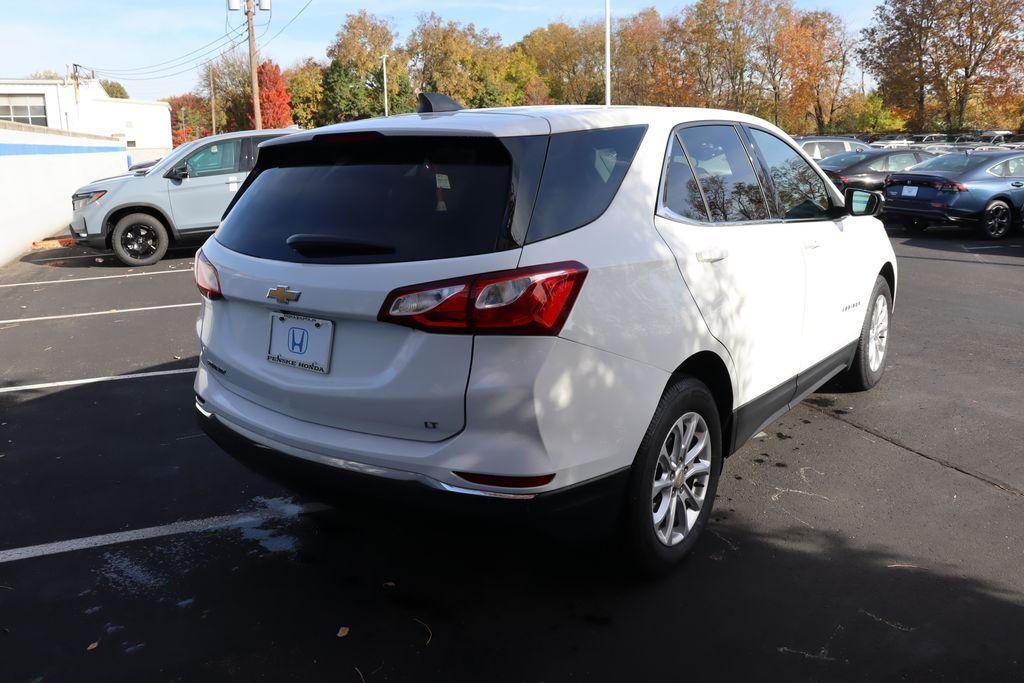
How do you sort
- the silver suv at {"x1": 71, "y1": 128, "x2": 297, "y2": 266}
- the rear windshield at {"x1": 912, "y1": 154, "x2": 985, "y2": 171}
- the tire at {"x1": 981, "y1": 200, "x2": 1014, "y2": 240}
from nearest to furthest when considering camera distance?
the silver suv at {"x1": 71, "y1": 128, "x2": 297, "y2": 266} < the tire at {"x1": 981, "y1": 200, "x2": 1014, "y2": 240} < the rear windshield at {"x1": 912, "y1": 154, "x2": 985, "y2": 171}

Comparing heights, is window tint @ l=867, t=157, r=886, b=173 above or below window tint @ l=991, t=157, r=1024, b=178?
above

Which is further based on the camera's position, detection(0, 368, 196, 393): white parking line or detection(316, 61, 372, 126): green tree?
detection(316, 61, 372, 126): green tree

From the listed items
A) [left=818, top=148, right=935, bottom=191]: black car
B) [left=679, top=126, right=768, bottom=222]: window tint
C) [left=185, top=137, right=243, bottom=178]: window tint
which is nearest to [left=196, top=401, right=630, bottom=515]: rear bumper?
[left=679, top=126, right=768, bottom=222]: window tint

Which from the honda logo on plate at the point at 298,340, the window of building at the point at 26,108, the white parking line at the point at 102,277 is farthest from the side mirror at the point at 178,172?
the window of building at the point at 26,108

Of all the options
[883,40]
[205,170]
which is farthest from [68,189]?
[883,40]

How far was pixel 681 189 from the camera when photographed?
11.3 ft

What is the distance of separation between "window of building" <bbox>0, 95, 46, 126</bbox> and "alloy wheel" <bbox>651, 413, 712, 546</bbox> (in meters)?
61.3

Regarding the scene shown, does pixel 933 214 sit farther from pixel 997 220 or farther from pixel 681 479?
pixel 681 479

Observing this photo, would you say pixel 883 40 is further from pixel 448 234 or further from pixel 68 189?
pixel 448 234

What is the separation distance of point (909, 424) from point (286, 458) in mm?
3832

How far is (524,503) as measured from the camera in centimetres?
266

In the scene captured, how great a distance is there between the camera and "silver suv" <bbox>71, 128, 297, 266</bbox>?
42.7ft

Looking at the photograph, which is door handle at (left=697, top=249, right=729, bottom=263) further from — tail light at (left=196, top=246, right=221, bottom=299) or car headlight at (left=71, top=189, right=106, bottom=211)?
car headlight at (left=71, top=189, right=106, bottom=211)

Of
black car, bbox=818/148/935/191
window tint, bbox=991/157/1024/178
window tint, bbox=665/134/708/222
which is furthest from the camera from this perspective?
black car, bbox=818/148/935/191
